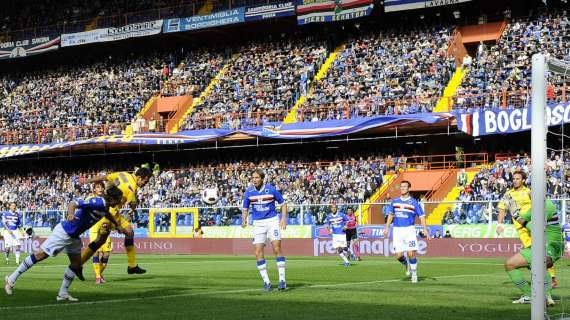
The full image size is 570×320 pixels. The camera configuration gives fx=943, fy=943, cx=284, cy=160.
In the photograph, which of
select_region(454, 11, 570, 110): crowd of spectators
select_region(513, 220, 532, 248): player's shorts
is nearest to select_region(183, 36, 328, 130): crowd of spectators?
select_region(454, 11, 570, 110): crowd of spectators

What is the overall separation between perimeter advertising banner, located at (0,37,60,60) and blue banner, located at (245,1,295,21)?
54.8ft

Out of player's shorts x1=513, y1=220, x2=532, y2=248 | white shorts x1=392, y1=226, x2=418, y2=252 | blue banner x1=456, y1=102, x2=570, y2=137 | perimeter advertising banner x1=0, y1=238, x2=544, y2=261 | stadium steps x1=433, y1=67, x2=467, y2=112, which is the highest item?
stadium steps x1=433, y1=67, x2=467, y2=112

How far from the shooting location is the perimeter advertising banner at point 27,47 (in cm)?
6869

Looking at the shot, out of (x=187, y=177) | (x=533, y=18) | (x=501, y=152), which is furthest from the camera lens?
(x=187, y=177)

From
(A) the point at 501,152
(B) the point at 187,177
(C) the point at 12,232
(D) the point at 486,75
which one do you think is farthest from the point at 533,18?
(C) the point at 12,232

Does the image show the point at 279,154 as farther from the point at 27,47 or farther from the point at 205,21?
the point at 27,47

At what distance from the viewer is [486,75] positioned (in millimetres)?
49219

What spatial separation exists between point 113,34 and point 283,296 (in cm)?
5076

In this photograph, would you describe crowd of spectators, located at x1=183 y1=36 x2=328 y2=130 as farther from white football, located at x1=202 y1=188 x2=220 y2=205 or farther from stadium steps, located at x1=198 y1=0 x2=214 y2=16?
white football, located at x1=202 y1=188 x2=220 y2=205

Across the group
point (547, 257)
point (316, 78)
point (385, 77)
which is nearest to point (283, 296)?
point (547, 257)

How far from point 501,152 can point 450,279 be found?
2643 cm

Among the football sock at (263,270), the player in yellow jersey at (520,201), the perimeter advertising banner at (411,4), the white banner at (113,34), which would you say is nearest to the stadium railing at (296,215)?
the perimeter advertising banner at (411,4)

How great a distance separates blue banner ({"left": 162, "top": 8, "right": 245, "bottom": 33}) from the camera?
198ft

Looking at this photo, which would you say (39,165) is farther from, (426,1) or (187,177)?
(426,1)
